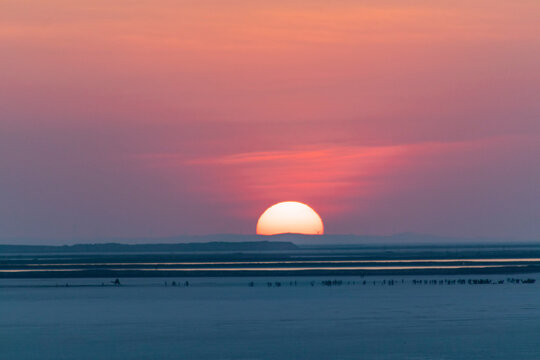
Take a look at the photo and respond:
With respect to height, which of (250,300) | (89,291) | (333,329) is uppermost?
(89,291)

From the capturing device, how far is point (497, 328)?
111 ft

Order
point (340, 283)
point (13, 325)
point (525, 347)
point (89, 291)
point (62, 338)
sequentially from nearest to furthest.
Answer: point (525, 347)
point (62, 338)
point (13, 325)
point (89, 291)
point (340, 283)

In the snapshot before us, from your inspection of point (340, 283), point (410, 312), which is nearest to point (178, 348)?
point (410, 312)

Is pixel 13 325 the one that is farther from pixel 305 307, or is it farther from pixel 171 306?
pixel 305 307

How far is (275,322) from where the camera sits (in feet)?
120

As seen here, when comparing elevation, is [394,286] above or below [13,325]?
above

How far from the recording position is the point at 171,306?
43875 millimetres

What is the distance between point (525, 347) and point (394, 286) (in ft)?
90.1

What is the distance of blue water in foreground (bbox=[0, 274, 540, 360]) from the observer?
2906 centimetres

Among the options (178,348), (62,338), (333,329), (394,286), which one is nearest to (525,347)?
(333,329)

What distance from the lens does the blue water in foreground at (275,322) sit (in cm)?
2906

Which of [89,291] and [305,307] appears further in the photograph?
[89,291]

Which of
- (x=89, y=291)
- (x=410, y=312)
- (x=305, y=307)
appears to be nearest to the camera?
(x=410, y=312)

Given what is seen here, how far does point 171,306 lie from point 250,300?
455 cm
